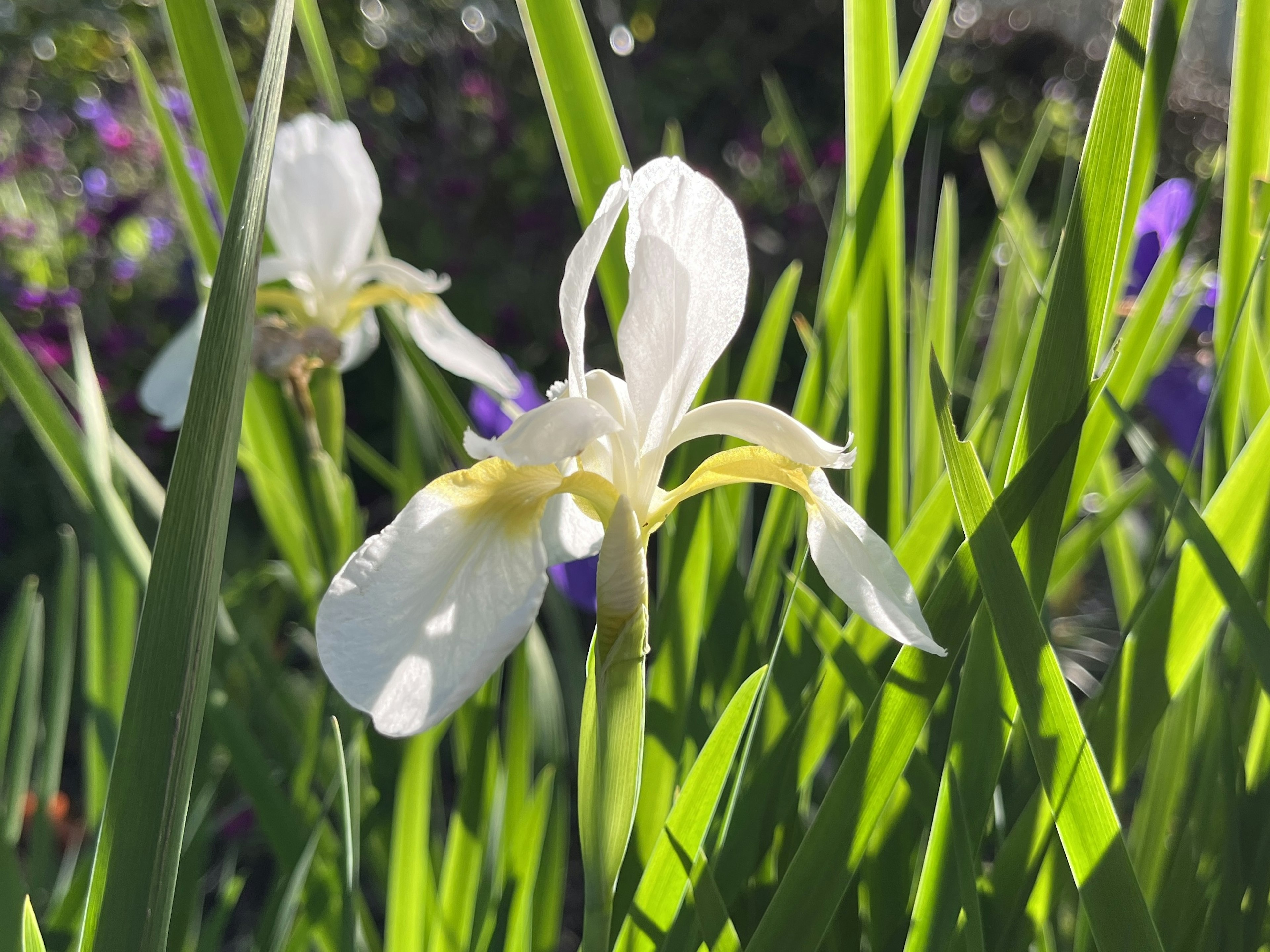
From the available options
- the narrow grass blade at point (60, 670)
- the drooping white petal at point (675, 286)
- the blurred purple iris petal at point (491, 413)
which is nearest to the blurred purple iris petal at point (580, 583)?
the blurred purple iris petal at point (491, 413)

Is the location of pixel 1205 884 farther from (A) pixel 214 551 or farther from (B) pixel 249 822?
(B) pixel 249 822

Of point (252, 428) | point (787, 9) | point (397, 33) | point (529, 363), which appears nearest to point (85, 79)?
point (397, 33)

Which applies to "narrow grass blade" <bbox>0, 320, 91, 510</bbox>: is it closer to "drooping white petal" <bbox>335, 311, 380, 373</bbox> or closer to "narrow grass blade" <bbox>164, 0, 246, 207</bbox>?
"narrow grass blade" <bbox>164, 0, 246, 207</bbox>

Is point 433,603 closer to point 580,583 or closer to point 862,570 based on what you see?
point 862,570

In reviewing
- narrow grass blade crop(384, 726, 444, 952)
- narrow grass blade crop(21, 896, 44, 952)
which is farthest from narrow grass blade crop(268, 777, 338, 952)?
narrow grass blade crop(21, 896, 44, 952)

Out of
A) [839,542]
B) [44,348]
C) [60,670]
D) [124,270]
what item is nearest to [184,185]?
[60,670]

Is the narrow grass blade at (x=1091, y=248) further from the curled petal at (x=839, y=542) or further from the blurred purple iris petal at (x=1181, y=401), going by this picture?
the blurred purple iris petal at (x=1181, y=401)
